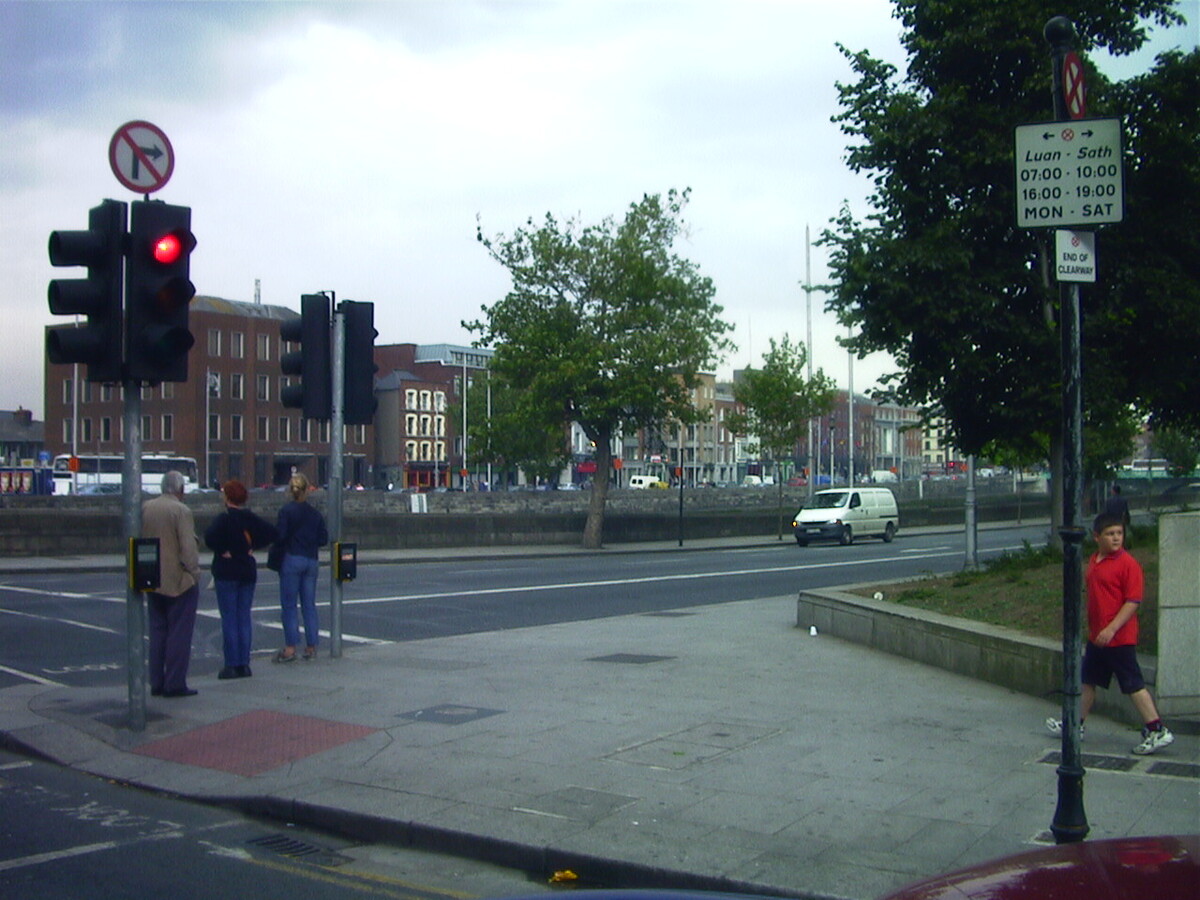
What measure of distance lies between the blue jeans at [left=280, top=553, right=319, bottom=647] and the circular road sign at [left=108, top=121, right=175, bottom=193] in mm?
4273

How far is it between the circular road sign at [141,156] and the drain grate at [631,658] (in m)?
6.44

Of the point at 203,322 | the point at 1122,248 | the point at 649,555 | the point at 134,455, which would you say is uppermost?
the point at 203,322

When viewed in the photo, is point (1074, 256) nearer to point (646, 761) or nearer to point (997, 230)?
point (646, 761)

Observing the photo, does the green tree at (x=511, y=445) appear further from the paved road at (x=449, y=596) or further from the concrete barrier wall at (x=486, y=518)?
the paved road at (x=449, y=596)

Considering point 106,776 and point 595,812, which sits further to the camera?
point 106,776

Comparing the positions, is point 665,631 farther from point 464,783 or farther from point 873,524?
point 873,524

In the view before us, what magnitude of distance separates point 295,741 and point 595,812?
2.90 m

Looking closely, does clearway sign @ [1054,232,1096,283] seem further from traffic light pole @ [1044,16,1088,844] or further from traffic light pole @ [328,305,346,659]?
traffic light pole @ [328,305,346,659]

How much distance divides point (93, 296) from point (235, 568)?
323 centimetres

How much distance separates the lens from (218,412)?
79.9 m

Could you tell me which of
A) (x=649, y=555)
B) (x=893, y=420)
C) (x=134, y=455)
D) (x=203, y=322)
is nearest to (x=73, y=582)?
(x=134, y=455)

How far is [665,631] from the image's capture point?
1590 cm

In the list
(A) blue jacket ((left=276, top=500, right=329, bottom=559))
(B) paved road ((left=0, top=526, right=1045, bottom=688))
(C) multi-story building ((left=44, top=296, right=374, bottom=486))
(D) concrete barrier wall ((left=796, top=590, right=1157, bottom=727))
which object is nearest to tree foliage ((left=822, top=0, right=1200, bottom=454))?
(D) concrete barrier wall ((left=796, top=590, right=1157, bottom=727))

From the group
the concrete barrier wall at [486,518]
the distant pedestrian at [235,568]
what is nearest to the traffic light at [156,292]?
the distant pedestrian at [235,568]
